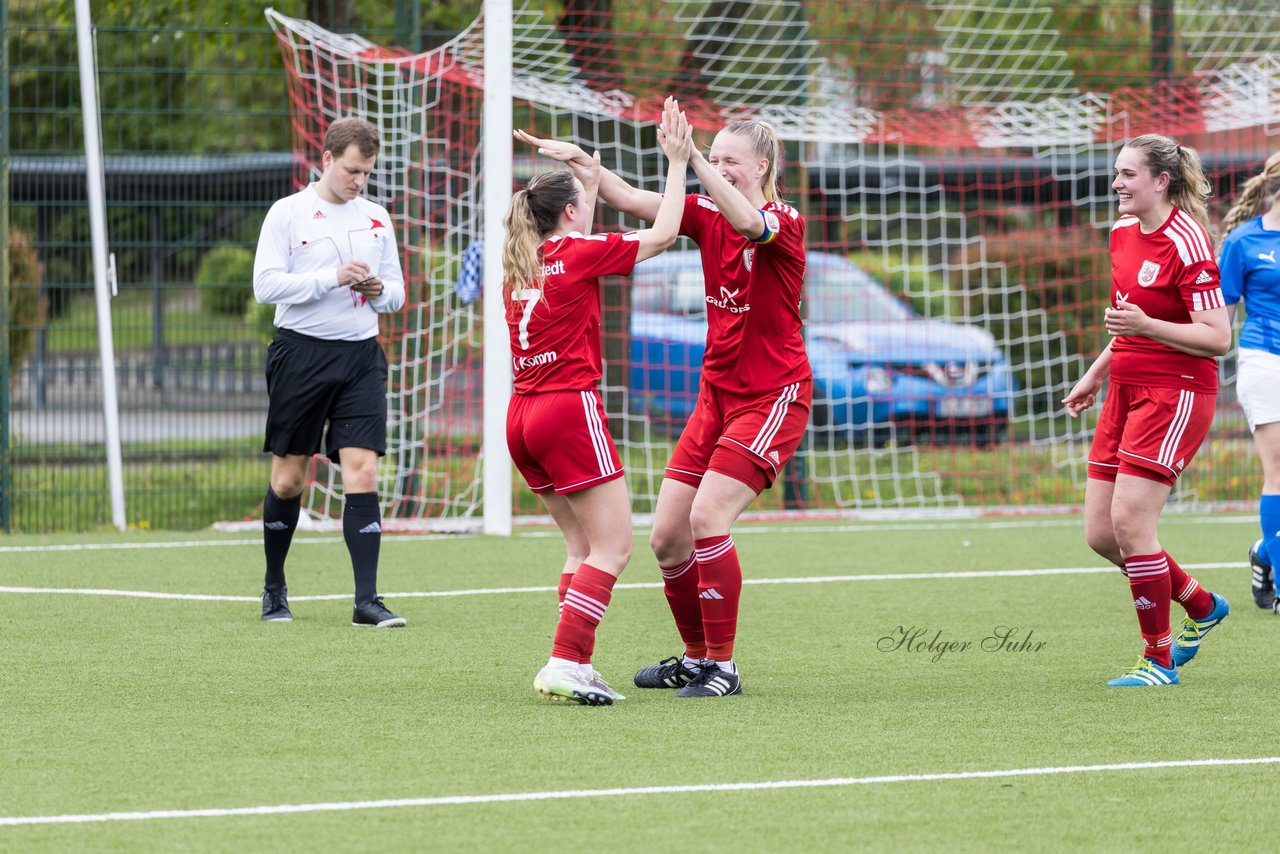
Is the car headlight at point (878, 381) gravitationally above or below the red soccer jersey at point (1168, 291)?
below

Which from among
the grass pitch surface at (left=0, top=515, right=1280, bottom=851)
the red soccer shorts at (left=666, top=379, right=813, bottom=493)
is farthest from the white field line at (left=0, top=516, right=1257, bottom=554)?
the red soccer shorts at (left=666, top=379, right=813, bottom=493)

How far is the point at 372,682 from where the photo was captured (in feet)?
18.0

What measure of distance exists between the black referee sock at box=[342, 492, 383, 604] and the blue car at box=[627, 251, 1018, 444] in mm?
5602

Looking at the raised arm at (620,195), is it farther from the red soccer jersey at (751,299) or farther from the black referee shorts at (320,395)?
the black referee shorts at (320,395)

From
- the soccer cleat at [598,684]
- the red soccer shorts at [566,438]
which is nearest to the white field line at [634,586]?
the soccer cleat at [598,684]

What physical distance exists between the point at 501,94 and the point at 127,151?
2.94 meters

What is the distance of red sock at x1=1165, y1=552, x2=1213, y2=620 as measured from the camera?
5730mm

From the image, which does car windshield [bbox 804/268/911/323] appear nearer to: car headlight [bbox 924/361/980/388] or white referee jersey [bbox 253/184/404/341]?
car headlight [bbox 924/361/980/388]

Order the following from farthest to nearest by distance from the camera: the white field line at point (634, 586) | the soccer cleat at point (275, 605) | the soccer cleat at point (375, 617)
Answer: the white field line at point (634, 586), the soccer cleat at point (275, 605), the soccer cleat at point (375, 617)

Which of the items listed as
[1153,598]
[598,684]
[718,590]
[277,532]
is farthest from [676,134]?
[277,532]

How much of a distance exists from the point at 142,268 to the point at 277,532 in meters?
4.33

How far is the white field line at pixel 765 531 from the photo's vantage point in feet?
29.9

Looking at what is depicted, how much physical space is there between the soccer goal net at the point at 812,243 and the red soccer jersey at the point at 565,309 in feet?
13.8

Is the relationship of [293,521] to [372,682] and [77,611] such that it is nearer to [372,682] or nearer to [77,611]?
[77,611]
